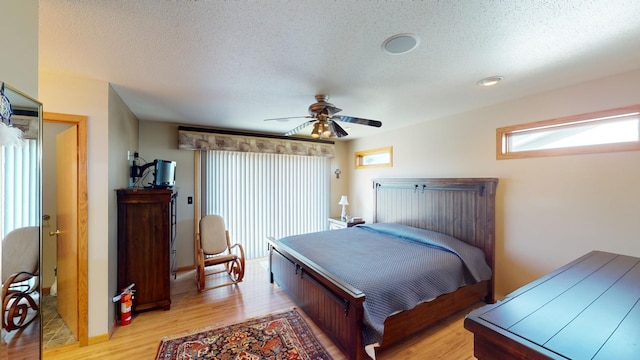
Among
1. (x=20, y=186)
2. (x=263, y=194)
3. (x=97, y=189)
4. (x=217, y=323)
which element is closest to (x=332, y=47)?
(x=20, y=186)

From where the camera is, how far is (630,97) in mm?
2018

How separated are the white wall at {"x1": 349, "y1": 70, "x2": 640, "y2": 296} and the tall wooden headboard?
0.51 feet

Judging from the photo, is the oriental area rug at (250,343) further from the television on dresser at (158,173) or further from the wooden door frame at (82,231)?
the television on dresser at (158,173)

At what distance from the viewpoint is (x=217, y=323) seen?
2533mm

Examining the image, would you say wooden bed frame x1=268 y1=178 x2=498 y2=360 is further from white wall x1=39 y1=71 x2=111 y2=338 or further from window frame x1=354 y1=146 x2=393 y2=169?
white wall x1=39 y1=71 x2=111 y2=338

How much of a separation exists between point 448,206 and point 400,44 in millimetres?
2419

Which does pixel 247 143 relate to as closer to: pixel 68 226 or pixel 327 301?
pixel 68 226

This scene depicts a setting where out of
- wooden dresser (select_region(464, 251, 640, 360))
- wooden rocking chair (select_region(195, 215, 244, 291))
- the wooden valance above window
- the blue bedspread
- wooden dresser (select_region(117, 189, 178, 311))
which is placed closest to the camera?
wooden dresser (select_region(464, 251, 640, 360))

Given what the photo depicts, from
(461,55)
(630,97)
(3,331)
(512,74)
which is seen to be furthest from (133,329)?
(630,97)

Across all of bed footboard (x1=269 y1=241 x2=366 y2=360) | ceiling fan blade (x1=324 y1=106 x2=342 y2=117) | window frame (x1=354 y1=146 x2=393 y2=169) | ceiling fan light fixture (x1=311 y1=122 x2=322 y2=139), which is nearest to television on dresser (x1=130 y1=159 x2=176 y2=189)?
bed footboard (x1=269 y1=241 x2=366 y2=360)

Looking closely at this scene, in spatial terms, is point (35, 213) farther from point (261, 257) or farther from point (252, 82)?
point (261, 257)

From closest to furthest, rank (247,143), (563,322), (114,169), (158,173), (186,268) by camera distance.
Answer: (563,322), (114,169), (158,173), (186,268), (247,143)

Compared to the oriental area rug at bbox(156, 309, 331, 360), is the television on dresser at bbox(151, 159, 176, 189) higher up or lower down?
higher up

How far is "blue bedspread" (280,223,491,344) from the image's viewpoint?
6.52 ft
